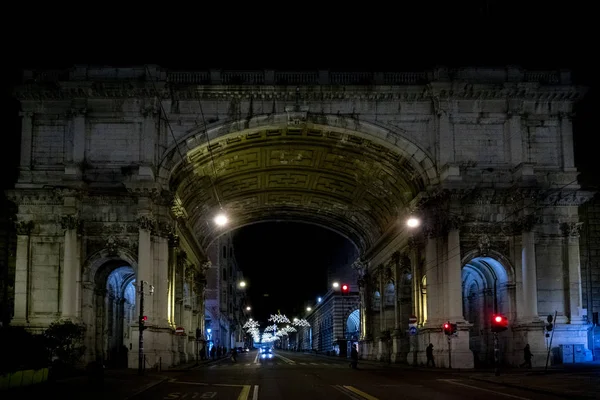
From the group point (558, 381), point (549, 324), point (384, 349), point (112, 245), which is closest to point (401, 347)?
point (384, 349)

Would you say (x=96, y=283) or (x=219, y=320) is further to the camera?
(x=219, y=320)

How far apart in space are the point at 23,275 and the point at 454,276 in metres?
23.1

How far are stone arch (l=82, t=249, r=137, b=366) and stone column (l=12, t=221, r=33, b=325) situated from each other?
2.90 metres

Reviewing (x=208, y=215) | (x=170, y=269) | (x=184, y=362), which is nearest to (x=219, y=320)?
(x=208, y=215)

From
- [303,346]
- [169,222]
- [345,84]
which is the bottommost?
[303,346]

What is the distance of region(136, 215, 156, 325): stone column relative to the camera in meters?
44.0

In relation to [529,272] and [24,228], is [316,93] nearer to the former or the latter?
[529,272]

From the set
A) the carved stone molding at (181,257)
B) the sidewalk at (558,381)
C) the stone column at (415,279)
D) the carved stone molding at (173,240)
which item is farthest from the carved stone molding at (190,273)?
the sidewalk at (558,381)

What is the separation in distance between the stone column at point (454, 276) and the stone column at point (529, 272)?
3506mm

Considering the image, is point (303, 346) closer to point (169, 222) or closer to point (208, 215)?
point (208, 215)

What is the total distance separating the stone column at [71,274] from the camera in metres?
42.8

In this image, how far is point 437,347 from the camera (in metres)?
44.6

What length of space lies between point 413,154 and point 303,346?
12560 cm

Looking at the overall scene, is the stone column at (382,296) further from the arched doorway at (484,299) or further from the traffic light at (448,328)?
the traffic light at (448,328)
